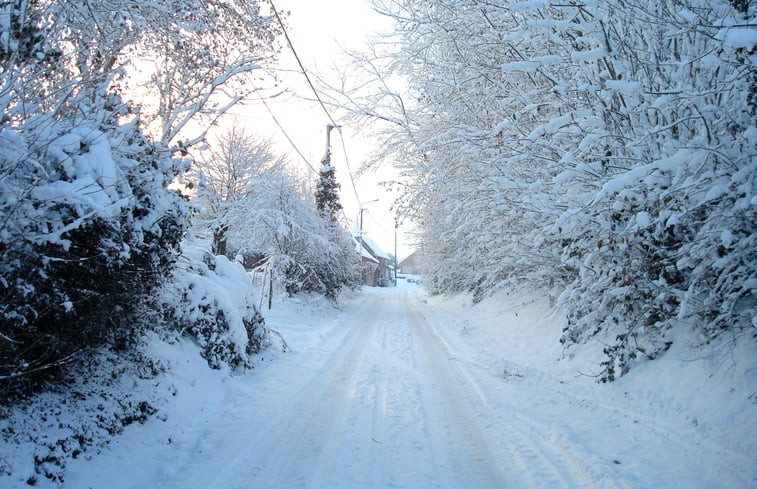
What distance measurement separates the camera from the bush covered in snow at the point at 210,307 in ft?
18.5

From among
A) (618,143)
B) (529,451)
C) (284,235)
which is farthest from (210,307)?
(284,235)

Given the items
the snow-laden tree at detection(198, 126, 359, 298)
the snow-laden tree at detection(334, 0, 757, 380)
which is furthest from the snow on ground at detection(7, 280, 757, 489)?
the snow-laden tree at detection(198, 126, 359, 298)

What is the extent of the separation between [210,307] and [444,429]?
378 cm

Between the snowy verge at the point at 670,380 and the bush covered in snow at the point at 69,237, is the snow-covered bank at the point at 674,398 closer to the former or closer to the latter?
the snowy verge at the point at 670,380

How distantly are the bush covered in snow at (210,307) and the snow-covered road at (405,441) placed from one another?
1.54 feet

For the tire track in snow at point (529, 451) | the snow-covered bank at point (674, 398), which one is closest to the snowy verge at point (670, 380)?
the snow-covered bank at point (674, 398)

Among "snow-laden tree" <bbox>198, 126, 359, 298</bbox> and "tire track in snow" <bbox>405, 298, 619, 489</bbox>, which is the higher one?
"snow-laden tree" <bbox>198, 126, 359, 298</bbox>

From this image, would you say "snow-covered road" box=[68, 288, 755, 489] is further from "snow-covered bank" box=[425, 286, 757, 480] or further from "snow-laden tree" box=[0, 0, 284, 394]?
"snow-laden tree" box=[0, 0, 284, 394]

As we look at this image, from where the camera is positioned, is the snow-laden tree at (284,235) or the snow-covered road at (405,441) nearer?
the snow-covered road at (405,441)

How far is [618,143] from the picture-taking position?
195 inches

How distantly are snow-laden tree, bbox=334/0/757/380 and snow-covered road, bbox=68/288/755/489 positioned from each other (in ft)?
4.01

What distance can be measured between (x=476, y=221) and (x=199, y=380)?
528 centimetres

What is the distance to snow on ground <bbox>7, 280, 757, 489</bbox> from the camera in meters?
3.28

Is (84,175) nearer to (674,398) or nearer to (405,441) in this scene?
(405,441)
